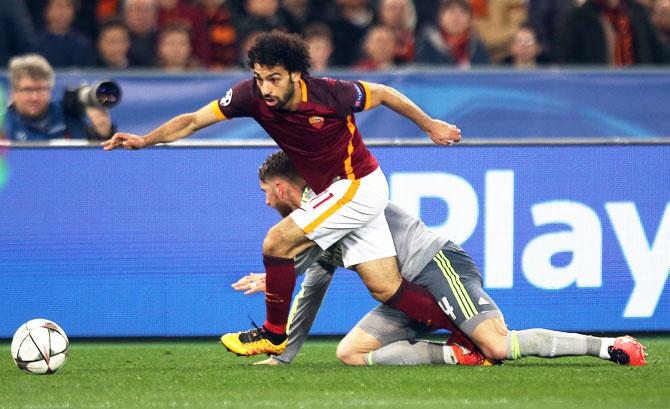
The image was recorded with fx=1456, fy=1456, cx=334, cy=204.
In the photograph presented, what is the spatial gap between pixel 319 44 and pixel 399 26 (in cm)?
101

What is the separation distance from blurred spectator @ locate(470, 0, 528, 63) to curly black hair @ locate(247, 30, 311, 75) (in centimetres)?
660

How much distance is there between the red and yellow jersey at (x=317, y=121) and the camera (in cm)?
802

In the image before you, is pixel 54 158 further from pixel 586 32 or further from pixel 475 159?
pixel 586 32

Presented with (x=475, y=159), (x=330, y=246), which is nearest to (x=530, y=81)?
(x=475, y=159)

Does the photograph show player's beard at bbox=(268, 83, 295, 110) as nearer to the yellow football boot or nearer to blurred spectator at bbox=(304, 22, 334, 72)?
the yellow football boot

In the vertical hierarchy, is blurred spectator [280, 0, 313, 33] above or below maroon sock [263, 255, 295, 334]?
above

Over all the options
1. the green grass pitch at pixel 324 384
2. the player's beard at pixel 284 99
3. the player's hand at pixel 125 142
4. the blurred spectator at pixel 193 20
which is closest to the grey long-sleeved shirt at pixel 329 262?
the green grass pitch at pixel 324 384

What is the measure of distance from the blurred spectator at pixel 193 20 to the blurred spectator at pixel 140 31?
1.30 feet

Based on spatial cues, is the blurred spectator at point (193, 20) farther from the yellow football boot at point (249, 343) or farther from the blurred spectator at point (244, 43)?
the yellow football boot at point (249, 343)

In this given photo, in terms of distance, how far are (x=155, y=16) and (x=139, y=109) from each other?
71.0 inches

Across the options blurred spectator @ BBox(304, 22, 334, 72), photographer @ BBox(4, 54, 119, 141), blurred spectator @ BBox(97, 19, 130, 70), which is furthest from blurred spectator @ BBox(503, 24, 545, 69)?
photographer @ BBox(4, 54, 119, 141)

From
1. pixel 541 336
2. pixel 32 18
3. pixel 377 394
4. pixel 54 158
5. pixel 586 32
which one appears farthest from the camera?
pixel 32 18

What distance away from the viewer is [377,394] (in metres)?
7.10

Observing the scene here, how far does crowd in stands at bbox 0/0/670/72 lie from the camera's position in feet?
44.0
